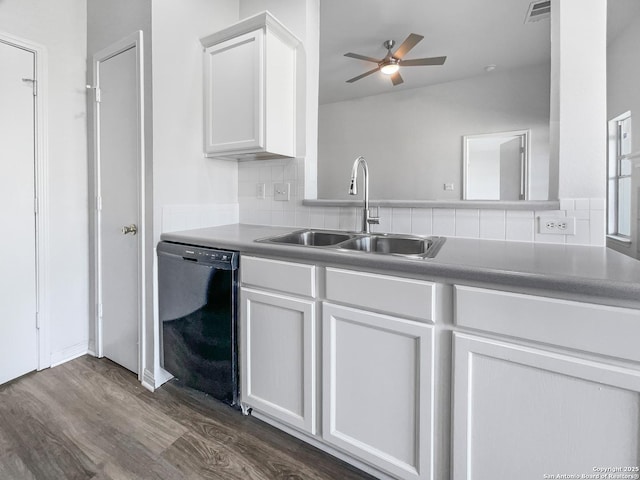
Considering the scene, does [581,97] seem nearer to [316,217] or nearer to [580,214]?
[580,214]

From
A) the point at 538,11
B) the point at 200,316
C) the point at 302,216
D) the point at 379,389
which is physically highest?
the point at 538,11

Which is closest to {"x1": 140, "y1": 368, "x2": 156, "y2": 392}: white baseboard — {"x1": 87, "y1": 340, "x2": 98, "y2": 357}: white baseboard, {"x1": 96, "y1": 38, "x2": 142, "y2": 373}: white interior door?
{"x1": 96, "y1": 38, "x2": 142, "y2": 373}: white interior door

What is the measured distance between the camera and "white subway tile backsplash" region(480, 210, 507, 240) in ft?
4.89

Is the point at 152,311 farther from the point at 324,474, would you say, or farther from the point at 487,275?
the point at 487,275

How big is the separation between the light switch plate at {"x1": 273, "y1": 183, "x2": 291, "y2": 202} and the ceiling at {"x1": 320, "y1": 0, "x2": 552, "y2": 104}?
1.73 m

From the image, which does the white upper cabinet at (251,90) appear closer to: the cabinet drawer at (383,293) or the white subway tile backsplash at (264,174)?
the white subway tile backsplash at (264,174)

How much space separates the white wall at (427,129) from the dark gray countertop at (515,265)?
12.1ft

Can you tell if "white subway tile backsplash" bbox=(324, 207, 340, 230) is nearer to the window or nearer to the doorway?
the doorway

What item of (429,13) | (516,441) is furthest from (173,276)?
(429,13)

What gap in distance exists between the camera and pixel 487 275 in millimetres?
892

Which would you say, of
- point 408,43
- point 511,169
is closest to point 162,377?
point 408,43

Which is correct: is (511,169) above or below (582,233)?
above

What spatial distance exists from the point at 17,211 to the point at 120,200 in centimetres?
53

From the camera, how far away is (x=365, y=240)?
1.68 m
